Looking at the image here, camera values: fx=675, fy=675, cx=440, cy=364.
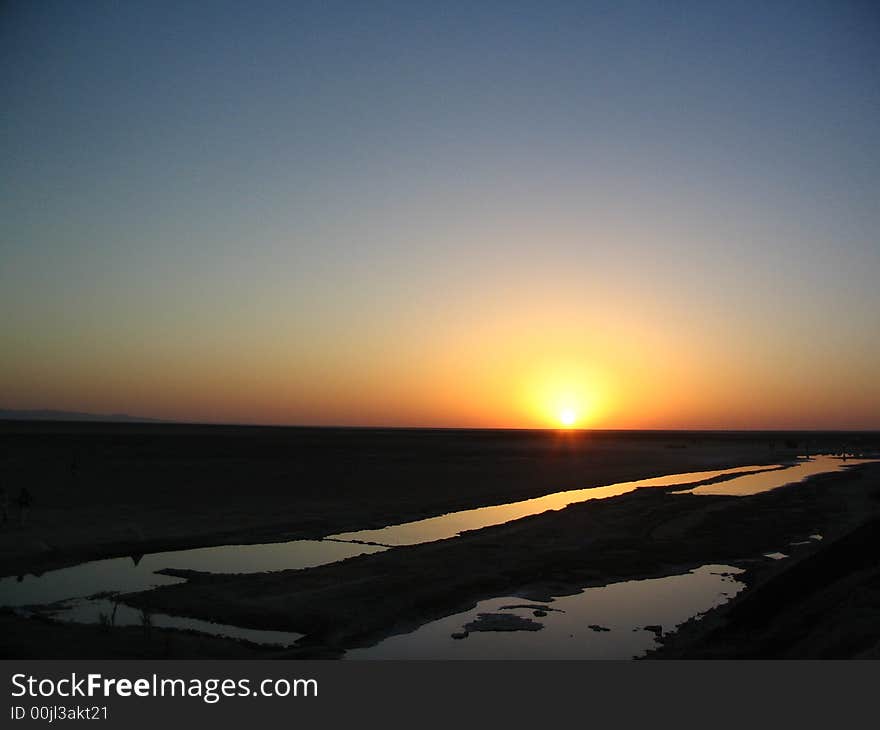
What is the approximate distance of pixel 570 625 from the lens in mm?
14594

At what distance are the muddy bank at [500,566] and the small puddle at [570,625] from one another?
1.89 feet

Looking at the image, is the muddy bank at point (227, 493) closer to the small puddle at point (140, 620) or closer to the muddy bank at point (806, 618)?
the small puddle at point (140, 620)

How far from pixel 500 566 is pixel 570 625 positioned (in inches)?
210

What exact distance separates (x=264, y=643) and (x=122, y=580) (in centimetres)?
688

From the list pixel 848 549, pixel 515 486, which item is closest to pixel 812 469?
pixel 515 486

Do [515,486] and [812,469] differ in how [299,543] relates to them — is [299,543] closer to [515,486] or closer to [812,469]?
[515,486]

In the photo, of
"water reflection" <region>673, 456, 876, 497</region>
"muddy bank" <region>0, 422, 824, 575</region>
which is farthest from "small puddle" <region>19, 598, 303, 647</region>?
"water reflection" <region>673, 456, 876, 497</region>

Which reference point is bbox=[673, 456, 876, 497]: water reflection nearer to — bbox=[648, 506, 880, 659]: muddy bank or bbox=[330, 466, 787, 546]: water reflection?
bbox=[330, 466, 787, 546]: water reflection

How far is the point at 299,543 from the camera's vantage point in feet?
77.3

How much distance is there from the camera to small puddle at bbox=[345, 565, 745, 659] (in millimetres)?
12867

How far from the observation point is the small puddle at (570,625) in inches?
507
